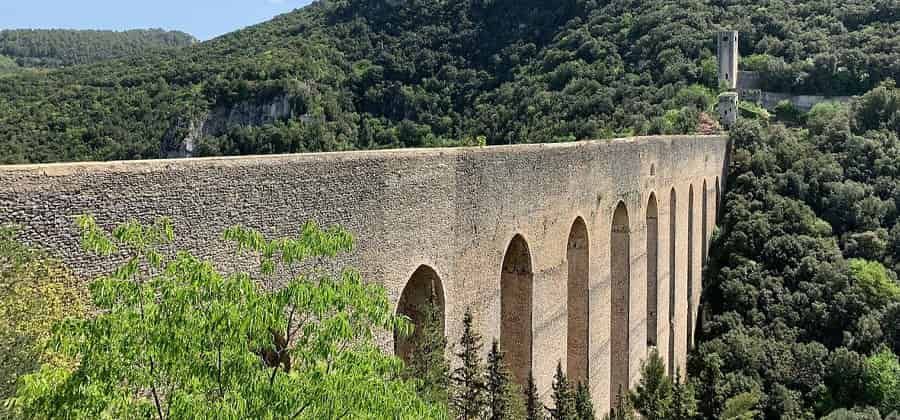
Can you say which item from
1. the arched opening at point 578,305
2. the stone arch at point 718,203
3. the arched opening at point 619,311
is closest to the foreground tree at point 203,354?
the arched opening at point 578,305

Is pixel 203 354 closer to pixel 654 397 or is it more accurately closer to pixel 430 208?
pixel 430 208

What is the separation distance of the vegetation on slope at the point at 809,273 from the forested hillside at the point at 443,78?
17.3 ft

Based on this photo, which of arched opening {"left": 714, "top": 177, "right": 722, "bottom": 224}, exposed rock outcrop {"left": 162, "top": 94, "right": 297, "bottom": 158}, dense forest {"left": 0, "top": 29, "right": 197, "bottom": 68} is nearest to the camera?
arched opening {"left": 714, "top": 177, "right": 722, "bottom": 224}

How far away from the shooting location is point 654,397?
48.4 ft

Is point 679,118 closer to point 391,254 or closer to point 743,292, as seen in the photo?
point 743,292

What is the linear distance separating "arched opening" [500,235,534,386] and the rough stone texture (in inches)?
5.0

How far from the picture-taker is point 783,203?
2839 cm

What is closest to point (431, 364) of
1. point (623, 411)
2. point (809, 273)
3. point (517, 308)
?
point (517, 308)

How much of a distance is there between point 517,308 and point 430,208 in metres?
3.33

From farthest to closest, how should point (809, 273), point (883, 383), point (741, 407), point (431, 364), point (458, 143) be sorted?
point (809, 273), point (458, 143), point (883, 383), point (741, 407), point (431, 364)

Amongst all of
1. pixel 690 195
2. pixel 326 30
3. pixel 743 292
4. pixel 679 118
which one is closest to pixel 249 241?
pixel 690 195

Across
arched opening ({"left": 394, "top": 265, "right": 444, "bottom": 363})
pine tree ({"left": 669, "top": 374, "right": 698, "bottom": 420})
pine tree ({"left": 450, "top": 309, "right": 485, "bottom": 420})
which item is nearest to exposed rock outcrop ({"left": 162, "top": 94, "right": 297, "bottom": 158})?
pine tree ({"left": 669, "top": 374, "right": 698, "bottom": 420})

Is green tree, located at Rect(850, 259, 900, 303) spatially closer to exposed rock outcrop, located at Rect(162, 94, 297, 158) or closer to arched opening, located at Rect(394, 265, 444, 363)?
arched opening, located at Rect(394, 265, 444, 363)

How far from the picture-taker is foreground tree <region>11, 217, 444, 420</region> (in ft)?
14.1
